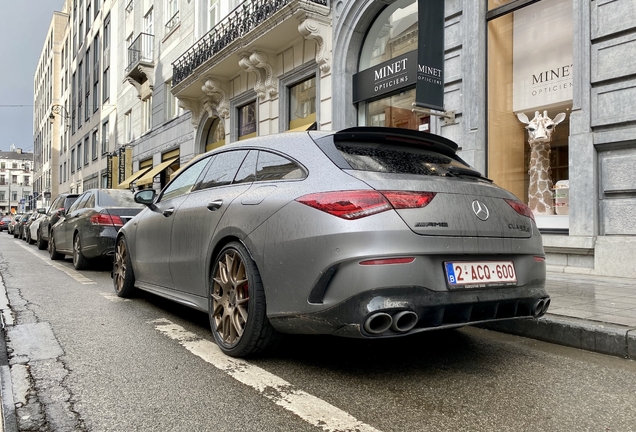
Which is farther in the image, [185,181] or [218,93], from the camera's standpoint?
[218,93]

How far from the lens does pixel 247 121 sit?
1575cm

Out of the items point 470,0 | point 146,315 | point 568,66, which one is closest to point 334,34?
point 470,0

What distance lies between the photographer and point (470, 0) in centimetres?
878

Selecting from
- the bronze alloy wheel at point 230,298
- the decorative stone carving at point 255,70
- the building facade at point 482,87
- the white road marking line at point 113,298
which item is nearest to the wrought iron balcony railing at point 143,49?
the building facade at point 482,87

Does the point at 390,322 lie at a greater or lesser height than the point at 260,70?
lesser

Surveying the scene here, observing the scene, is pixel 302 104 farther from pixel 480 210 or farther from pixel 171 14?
pixel 171 14

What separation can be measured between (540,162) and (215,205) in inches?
237

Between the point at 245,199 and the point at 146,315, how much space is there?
201cm

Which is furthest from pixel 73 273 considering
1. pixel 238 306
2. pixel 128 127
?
pixel 128 127

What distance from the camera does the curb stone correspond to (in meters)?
3.56

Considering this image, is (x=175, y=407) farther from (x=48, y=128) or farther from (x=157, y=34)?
(x=48, y=128)

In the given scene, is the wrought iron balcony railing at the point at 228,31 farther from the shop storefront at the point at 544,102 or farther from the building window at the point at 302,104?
the shop storefront at the point at 544,102

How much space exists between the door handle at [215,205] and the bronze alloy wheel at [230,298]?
374 millimetres

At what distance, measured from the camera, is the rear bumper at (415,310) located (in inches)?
106
